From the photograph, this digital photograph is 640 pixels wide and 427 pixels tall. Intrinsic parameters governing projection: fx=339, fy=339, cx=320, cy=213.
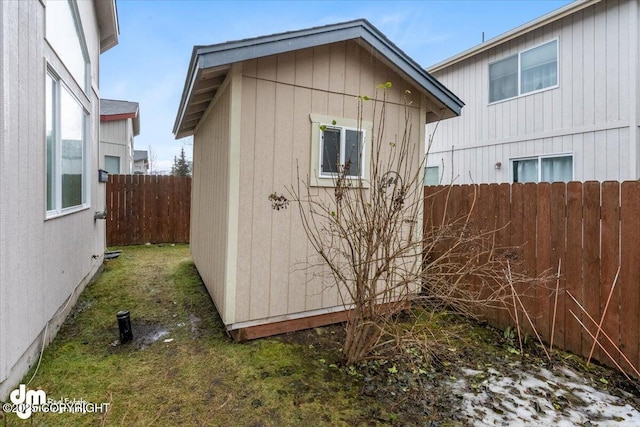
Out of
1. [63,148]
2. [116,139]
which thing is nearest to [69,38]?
[63,148]

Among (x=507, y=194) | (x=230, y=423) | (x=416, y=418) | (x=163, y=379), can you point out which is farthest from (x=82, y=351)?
(x=507, y=194)

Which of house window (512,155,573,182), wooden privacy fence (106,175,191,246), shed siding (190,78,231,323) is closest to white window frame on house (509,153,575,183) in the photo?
house window (512,155,573,182)

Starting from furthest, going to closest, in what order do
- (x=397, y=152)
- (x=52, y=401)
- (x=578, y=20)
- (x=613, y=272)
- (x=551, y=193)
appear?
(x=578, y=20), (x=397, y=152), (x=551, y=193), (x=613, y=272), (x=52, y=401)

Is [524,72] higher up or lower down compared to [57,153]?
higher up

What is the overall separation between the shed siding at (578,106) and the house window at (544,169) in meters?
0.17

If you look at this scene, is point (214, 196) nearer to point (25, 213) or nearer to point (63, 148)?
point (63, 148)

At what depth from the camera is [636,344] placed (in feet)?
10.0

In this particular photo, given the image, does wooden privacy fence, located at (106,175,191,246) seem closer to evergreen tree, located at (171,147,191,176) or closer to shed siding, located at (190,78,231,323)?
shed siding, located at (190,78,231,323)

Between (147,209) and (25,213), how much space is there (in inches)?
306

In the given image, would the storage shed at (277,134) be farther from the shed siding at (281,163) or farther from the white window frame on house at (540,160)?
the white window frame on house at (540,160)

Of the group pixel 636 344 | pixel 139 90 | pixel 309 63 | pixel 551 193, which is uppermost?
pixel 139 90

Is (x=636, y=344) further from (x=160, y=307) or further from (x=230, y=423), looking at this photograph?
(x=160, y=307)

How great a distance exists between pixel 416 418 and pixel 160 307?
3.80m

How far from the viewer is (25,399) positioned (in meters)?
2.60
